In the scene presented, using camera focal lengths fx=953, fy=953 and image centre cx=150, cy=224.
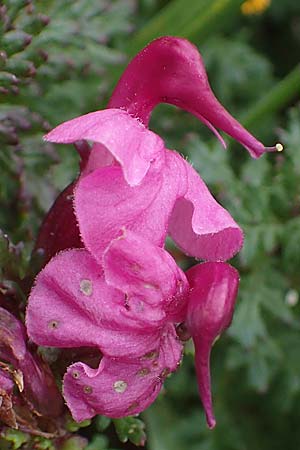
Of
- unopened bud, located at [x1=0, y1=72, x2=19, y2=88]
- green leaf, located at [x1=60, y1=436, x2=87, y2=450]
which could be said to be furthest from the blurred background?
green leaf, located at [x1=60, y1=436, x2=87, y2=450]

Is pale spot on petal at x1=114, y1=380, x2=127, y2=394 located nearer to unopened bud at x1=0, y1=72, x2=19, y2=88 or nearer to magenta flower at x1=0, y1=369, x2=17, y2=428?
magenta flower at x1=0, y1=369, x2=17, y2=428

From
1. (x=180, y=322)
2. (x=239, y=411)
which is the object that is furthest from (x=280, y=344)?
(x=180, y=322)

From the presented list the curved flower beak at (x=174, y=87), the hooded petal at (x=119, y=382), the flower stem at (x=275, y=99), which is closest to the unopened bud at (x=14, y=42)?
the curved flower beak at (x=174, y=87)

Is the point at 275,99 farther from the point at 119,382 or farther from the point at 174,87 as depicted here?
the point at 119,382

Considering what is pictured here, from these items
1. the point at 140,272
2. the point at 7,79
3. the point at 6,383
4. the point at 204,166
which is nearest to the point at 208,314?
the point at 140,272

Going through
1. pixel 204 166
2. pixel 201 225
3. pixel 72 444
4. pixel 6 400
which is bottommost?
pixel 204 166

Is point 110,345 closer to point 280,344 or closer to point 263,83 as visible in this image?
point 280,344

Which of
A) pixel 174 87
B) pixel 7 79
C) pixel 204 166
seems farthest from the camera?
pixel 204 166

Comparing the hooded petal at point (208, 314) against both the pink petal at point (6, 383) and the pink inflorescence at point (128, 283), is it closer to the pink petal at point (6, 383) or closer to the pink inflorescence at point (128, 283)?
the pink inflorescence at point (128, 283)
